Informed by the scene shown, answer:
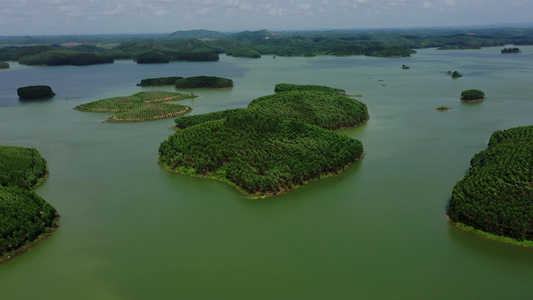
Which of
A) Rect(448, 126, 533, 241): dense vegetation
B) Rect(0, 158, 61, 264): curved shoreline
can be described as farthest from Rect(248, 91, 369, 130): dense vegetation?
Rect(0, 158, 61, 264): curved shoreline

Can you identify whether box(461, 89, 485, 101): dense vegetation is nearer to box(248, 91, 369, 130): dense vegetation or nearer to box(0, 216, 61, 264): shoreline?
box(248, 91, 369, 130): dense vegetation

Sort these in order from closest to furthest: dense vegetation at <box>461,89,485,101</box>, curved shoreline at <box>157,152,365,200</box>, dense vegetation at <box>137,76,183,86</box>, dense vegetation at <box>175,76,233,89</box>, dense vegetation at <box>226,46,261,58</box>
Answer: curved shoreline at <box>157,152,365,200</box>, dense vegetation at <box>461,89,485,101</box>, dense vegetation at <box>175,76,233,89</box>, dense vegetation at <box>137,76,183,86</box>, dense vegetation at <box>226,46,261,58</box>

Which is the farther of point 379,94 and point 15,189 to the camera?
point 379,94

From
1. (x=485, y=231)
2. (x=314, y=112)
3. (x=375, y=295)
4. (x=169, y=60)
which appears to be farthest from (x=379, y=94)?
(x=169, y=60)

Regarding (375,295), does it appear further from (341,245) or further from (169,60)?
(169,60)

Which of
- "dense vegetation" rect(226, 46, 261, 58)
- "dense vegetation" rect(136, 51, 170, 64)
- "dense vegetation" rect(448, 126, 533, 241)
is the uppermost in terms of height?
"dense vegetation" rect(226, 46, 261, 58)

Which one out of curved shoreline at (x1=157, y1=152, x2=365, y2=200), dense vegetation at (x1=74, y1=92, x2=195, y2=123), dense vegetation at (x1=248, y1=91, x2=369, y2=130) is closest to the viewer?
curved shoreline at (x1=157, y1=152, x2=365, y2=200)

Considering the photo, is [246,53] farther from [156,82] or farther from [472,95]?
[472,95]
